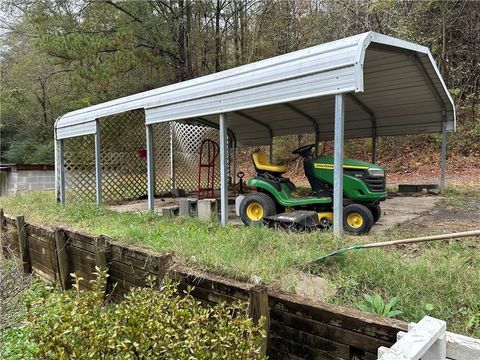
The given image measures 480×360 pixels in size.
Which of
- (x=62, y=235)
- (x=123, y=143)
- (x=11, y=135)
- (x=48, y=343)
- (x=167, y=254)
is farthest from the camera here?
(x=11, y=135)

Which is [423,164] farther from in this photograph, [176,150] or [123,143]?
[123,143]

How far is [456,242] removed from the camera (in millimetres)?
3324

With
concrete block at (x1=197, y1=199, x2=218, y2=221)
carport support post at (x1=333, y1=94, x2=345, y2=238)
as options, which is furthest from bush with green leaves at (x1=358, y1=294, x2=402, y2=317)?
concrete block at (x1=197, y1=199, x2=218, y2=221)

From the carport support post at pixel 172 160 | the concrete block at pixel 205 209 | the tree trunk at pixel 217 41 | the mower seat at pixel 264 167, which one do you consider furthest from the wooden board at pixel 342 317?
the tree trunk at pixel 217 41

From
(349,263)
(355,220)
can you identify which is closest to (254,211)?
(355,220)

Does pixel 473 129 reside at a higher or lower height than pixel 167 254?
higher

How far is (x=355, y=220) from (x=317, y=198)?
0.58m

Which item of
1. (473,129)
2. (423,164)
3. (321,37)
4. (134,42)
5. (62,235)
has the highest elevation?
(321,37)

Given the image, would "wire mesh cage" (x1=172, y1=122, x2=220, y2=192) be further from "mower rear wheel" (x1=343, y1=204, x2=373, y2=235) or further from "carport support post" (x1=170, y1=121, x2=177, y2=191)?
"mower rear wheel" (x1=343, y1=204, x2=373, y2=235)

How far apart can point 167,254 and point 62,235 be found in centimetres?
204

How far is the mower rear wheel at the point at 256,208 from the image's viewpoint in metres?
4.66

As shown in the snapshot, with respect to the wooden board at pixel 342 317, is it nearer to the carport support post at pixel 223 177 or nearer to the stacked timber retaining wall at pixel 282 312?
the stacked timber retaining wall at pixel 282 312

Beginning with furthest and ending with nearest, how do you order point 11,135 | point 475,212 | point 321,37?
point 11,135
point 321,37
point 475,212

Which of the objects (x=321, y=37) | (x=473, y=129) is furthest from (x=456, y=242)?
(x=321, y=37)
